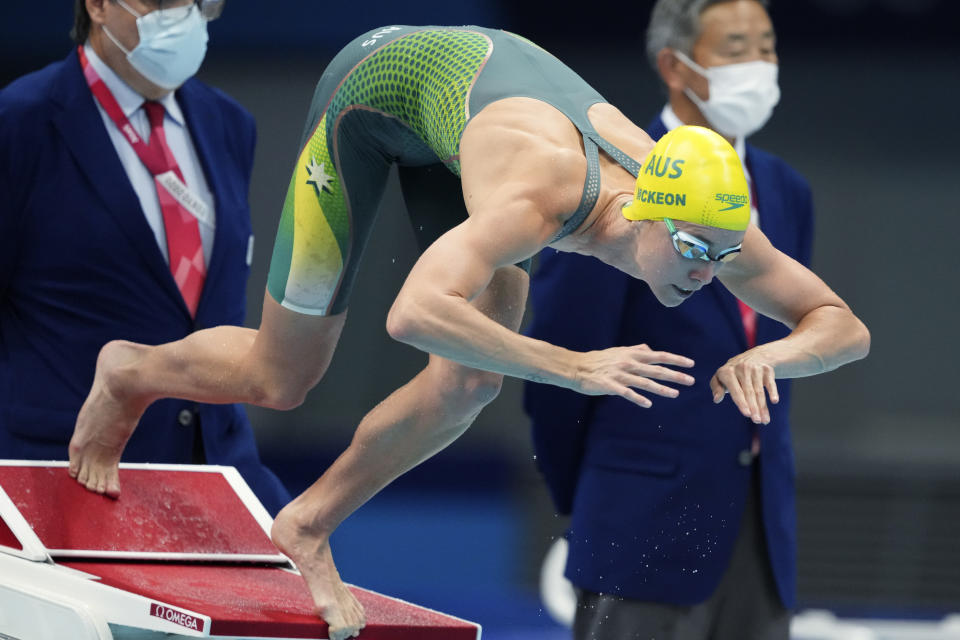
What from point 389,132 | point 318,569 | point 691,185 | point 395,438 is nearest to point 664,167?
point 691,185

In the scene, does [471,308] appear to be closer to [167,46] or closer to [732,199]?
[732,199]

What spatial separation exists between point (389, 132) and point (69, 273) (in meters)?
1.30

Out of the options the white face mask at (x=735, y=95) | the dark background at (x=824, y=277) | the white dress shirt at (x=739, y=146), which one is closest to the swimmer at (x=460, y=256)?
the white dress shirt at (x=739, y=146)

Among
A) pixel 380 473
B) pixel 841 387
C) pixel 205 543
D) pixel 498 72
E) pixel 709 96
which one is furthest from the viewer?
pixel 841 387

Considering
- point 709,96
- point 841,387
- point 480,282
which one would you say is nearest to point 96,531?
point 480,282

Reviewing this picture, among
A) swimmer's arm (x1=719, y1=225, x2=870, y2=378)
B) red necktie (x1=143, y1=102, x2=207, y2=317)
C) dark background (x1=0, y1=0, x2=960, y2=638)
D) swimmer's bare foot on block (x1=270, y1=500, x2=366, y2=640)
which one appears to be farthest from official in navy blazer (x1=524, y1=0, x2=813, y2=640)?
dark background (x1=0, y1=0, x2=960, y2=638)

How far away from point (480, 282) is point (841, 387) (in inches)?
264

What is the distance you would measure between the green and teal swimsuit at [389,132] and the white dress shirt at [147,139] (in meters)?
0.74

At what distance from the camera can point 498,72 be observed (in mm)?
3631

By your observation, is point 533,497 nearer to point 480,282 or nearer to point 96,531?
point 96,531

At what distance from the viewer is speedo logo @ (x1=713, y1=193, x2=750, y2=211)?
3.36 meters

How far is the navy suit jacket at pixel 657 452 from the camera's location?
4328 mm

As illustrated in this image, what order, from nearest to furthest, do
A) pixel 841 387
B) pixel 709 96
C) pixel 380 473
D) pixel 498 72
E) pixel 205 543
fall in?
pixel 498 72
pixel 380 473
pixel 205 543
pixel 709 96
pixel 841 387

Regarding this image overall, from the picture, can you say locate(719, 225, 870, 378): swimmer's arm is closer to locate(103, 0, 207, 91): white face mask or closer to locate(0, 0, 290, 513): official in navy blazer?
locate(0, 0, 290, 513): official in navy blazer
